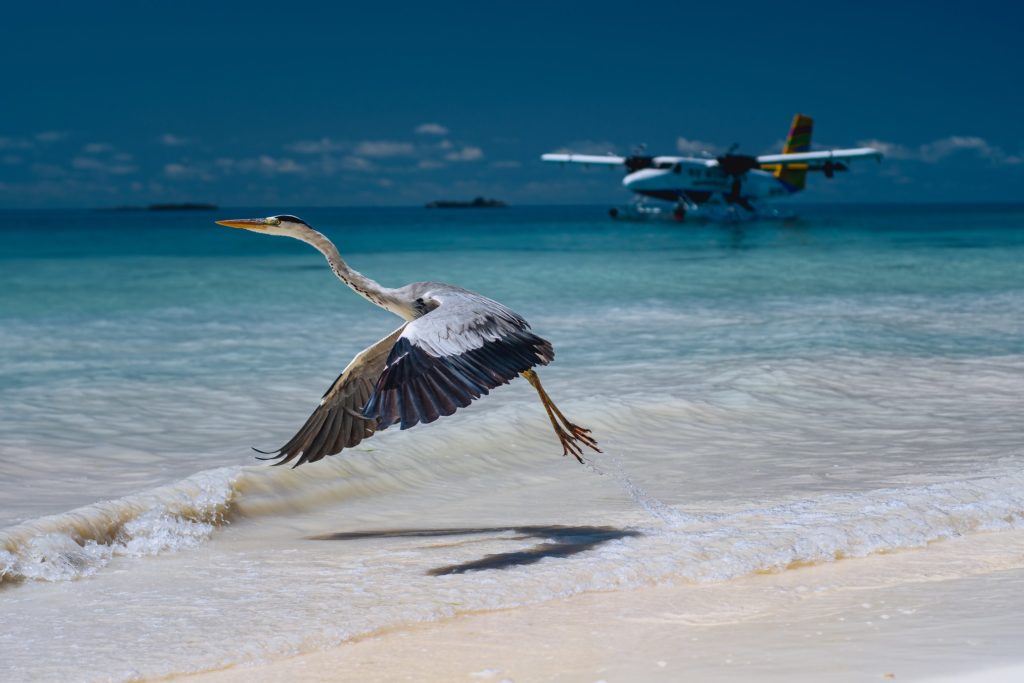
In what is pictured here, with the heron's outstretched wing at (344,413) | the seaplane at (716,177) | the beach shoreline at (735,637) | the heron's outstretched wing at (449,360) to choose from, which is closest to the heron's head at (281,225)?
the heron's outstretched wing at (344,413)

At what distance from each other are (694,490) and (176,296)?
62.3 ft

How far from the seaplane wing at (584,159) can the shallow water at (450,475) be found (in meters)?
54.9

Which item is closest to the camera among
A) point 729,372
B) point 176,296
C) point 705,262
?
point 729,372

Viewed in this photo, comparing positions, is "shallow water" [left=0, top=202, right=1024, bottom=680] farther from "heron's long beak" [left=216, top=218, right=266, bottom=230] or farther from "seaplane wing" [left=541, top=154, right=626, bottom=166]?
"seaplane wing" [left=541, top=154, right=626, bottom=166]

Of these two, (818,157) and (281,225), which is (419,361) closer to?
(281,225)

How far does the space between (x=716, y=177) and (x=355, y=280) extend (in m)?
65.9

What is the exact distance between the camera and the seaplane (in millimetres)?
67938

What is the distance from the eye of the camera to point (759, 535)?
18.2 ft

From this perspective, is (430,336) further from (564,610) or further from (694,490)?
(694,490)

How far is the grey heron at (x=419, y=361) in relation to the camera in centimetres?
482

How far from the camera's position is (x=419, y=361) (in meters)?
4.96

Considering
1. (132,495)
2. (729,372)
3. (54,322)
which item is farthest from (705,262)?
(132,495)

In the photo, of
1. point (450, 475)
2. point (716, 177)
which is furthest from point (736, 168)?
point (450, 475)

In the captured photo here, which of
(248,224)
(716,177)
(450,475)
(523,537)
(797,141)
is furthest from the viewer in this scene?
(797,141)
